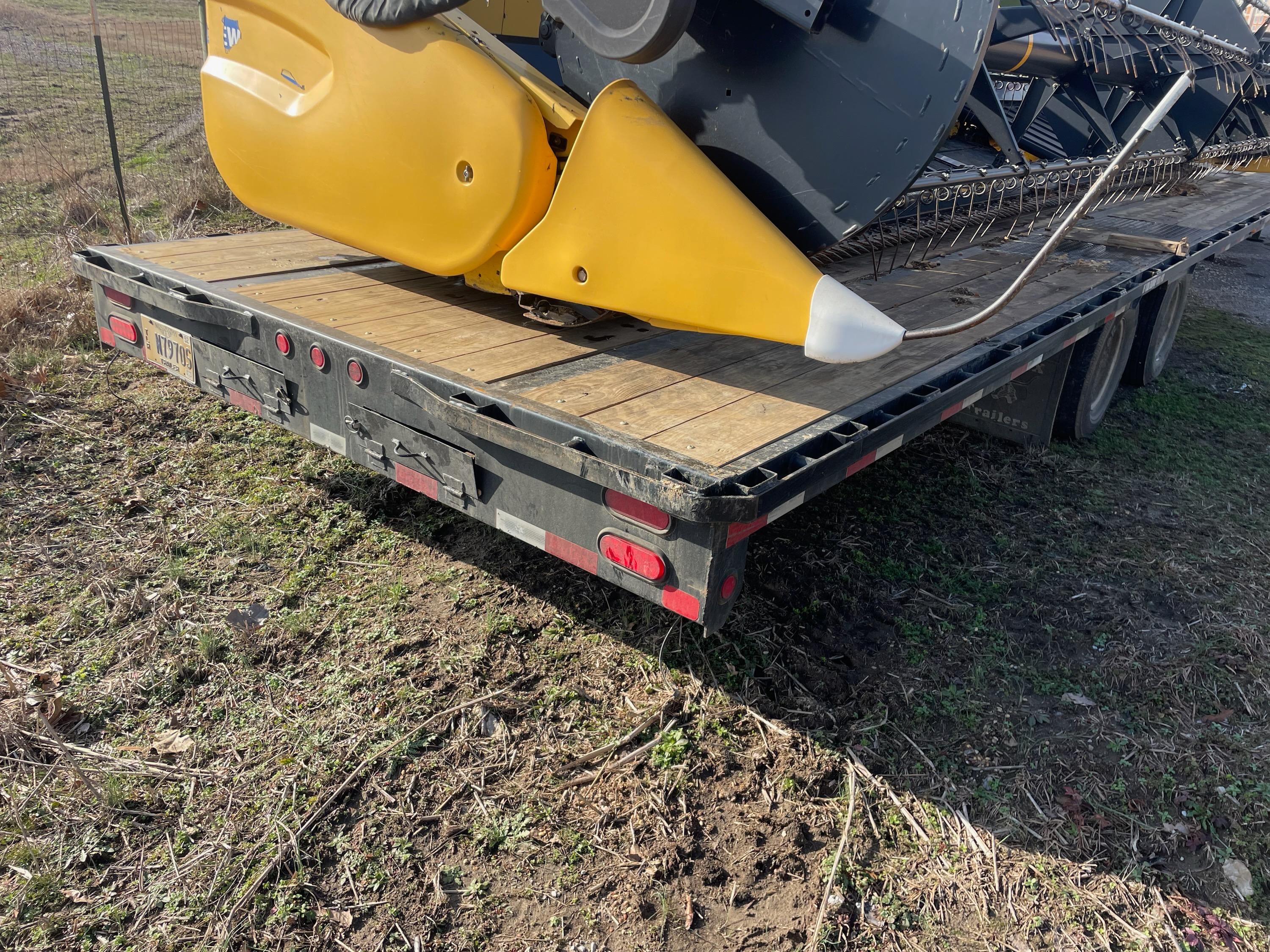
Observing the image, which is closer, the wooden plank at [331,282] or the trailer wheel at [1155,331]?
the wooden plank at [331,282]

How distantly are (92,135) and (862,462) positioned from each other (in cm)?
1004

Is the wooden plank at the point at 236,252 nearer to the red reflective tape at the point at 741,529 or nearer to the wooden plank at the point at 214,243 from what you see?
the wooden plank at the point at 214,243

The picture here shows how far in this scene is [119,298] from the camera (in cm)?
330

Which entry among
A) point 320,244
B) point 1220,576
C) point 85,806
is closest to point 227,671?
point 85,806

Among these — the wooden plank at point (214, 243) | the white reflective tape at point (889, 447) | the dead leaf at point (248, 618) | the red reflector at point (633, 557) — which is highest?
the white reflective tape at point (889, 447)

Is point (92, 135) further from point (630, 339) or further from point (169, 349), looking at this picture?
point (630, 339)

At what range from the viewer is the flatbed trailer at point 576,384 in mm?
2064

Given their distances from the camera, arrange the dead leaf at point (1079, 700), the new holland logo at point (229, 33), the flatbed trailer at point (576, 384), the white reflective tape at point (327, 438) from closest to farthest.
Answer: the flatbed trailer at point (576, 384) < the white reflective tape at point (327, 438) < the dead leaf at point (1079, 700) < the new holland logo at point (229, 33)

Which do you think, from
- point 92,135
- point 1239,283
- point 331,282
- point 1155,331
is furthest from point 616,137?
point 1239,283

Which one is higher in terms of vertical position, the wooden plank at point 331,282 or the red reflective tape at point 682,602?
the wooden plank at point 331,282

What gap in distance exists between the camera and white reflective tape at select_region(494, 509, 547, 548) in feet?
7.54

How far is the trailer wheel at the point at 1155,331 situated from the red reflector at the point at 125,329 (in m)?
5.16

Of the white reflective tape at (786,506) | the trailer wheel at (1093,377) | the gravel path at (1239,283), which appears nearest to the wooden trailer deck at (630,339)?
the white reflective tape at (786,506)

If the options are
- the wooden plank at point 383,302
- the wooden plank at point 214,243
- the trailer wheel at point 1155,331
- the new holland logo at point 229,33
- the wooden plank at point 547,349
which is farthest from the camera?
the trailer wheel at point 1155,331
